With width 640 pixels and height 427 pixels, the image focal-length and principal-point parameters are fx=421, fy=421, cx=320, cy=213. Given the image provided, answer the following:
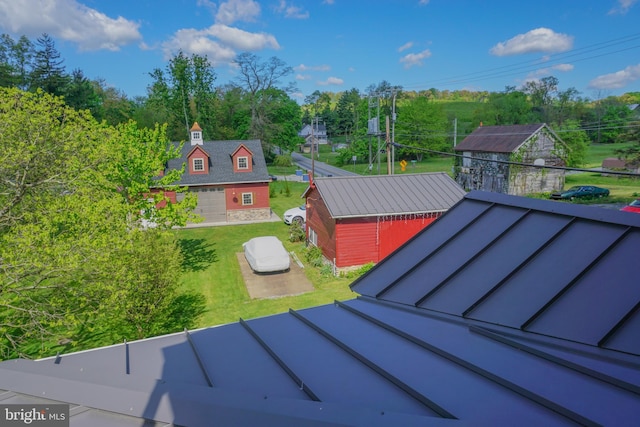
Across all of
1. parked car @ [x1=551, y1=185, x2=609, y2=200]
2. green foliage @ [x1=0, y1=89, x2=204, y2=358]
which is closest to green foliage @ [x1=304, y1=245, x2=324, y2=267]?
green foliage @ [x1=0, y1=89, x2=204, y2=358]

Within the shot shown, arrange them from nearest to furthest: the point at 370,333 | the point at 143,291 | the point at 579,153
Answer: the point at 370,333
the point at 143,291
the point at 579,153

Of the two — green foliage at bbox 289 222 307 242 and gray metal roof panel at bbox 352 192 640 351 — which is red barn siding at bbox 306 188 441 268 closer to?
green foliage at bbox 289 222 307 242

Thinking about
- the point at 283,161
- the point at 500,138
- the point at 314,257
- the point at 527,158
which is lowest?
the point at 314,257

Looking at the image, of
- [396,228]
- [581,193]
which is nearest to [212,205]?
[396,228]

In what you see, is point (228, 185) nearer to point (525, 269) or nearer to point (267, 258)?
point (267, 258)

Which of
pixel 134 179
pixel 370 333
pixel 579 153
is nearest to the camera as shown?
pixel 370 333

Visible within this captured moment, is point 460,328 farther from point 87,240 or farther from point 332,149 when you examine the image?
point 332,149

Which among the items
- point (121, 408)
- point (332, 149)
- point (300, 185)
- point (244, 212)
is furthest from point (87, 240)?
point (332, 149)
